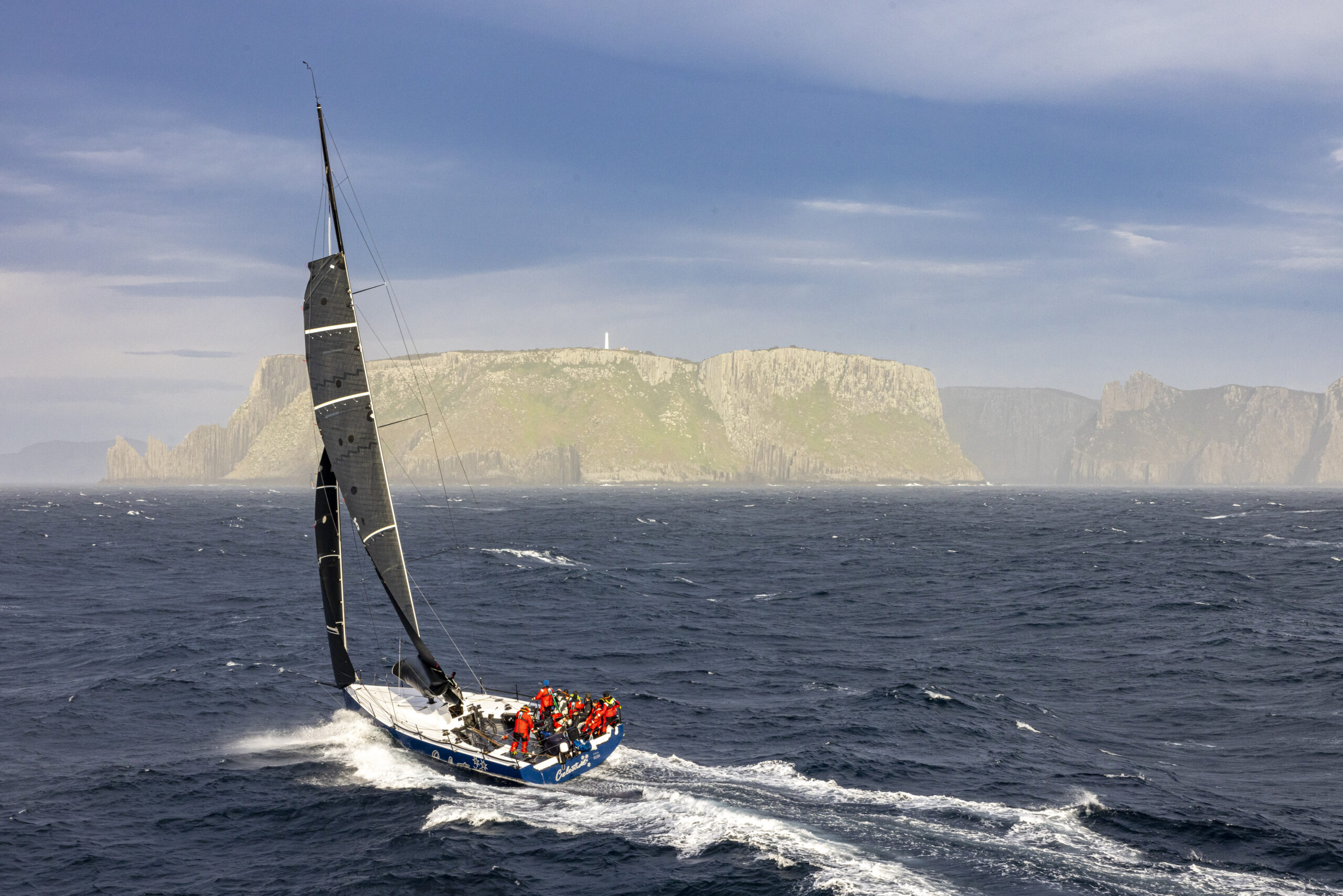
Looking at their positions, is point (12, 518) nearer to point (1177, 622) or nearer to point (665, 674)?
point (665, 674)

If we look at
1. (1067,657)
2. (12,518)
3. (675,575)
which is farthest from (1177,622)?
(12,518)

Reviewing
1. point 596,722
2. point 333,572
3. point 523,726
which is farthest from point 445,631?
point 596,722

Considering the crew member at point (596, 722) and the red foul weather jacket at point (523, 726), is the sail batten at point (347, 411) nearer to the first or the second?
the red foul weather jacket at point (523, 726)

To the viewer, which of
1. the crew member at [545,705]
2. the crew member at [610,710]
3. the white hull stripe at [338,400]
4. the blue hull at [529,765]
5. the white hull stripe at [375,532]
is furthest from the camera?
the white hull stripe at [375,532]

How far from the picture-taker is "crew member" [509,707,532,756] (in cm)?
2458

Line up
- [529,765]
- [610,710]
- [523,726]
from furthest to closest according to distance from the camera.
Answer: [610,710]
[523,726]
[529,765]

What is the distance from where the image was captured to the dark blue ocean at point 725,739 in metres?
19.9

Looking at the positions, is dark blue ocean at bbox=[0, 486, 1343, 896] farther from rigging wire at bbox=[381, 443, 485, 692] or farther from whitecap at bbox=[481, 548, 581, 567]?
whitecap at bbox=[481, 548, 581, 567]

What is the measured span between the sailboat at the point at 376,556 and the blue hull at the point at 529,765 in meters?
0.03

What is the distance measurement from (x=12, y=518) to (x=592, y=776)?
151m

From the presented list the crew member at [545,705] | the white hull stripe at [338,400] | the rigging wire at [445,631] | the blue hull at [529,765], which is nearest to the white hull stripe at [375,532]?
the rigging wire at [445,631]

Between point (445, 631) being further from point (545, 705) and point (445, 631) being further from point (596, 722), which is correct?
point (596, 722)

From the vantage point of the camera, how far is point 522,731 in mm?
24688

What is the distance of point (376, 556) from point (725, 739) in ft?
38.2
